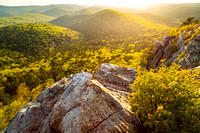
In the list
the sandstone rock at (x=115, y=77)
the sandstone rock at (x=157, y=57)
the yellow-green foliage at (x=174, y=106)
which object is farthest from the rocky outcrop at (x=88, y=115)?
the sandstone rock at (x=157, y=57)

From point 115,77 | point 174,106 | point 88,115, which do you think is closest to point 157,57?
point 115,77

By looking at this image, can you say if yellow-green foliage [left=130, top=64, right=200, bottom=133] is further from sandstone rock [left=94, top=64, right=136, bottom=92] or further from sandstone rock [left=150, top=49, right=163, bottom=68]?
sandstone rock [left=150, top=49, right=163, bottom=68]

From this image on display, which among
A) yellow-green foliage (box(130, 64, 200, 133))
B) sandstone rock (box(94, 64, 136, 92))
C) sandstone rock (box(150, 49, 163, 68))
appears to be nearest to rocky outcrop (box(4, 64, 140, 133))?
sandstone rock (box(94, 64, 136, 92))

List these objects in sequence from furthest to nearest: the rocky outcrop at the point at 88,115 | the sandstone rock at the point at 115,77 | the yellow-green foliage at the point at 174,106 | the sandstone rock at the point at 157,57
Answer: the sandstone rock at the point at 157,57, the sandstone rock at the point at 115,77, the rocky outcrop at the point at 88,115, the yellow-green foliage at the point at 174,106

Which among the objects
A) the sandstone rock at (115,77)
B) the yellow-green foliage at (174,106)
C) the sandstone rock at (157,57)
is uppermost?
the yellow-green foliage at (174,106)

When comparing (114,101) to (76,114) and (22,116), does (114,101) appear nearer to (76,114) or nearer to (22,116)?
(76,114)

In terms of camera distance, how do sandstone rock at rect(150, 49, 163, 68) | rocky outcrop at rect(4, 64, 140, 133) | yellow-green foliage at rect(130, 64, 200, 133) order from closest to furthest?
yellow-green foliage at rect(130, 64, 200, 133)
rocky outcrop at rect(4, 64, 140, 133)
sandstone rock at rect(150, 49, 163, 68)

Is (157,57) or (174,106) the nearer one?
(174,106)

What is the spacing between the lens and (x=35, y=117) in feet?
82.1

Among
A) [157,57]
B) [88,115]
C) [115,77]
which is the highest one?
[88,115]

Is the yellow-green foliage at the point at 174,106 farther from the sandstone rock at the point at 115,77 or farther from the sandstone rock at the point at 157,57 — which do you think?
the sandstone rock at the point at 157,57

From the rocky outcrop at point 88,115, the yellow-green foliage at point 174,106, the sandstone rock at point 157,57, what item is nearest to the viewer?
the yellow-green foliage at point 174,106

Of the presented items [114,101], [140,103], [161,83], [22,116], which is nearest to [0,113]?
[22,116]

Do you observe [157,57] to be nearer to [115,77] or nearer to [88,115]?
[115,77]
